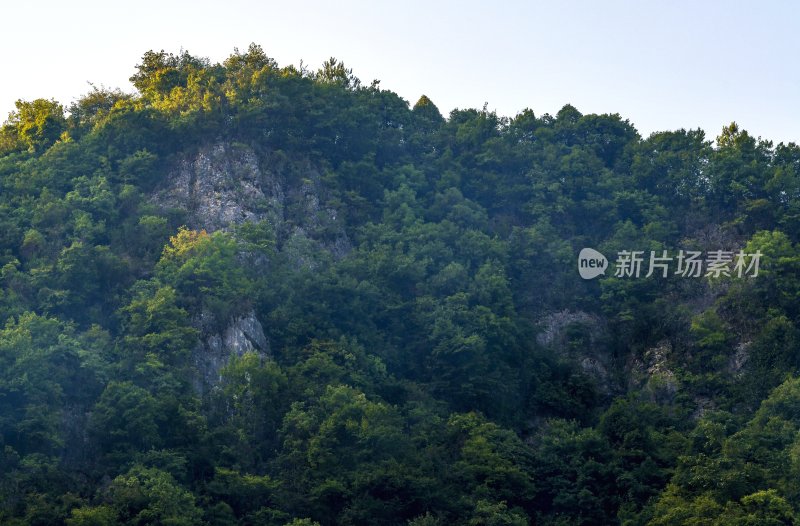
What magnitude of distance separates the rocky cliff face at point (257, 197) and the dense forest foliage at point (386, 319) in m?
0.17

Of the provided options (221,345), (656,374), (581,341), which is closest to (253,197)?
(221,345)

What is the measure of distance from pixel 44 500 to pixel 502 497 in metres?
9.80

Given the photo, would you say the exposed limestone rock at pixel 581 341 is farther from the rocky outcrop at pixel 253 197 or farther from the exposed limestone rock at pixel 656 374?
the rocky outcrop at pixel 253 197

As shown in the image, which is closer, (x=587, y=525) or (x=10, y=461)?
(x=10, y=461)

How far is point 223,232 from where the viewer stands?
34.1 metres

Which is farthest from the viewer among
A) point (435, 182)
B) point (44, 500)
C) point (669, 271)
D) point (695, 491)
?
point (435, 182)

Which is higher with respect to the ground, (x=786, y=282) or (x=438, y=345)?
(x=786, y=282)

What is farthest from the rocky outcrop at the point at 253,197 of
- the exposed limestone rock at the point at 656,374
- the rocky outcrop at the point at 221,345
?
the exposed limestone rock at the point at 656,374

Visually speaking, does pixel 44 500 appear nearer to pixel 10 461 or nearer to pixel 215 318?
pixel 10 461

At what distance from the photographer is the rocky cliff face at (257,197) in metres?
35.1

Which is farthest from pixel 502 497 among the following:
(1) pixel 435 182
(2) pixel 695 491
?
(1) pixel 435 182

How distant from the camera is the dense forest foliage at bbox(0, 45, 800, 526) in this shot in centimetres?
2855

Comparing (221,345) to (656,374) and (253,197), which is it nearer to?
(253,197)

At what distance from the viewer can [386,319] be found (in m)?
34.7
